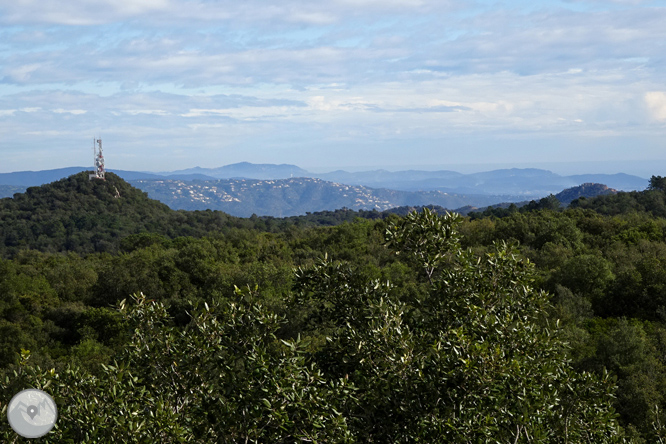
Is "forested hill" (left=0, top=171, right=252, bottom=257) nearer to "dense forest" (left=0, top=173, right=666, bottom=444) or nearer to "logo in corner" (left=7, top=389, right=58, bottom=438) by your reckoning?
"dense forest" (left=0, top=173, right=666, bottom=444)

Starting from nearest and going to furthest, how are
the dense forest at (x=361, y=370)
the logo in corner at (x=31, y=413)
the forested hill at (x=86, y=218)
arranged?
the logo in corner at (x=31, y=413) → the dense forest at (x=361, y=370) → the forested hill at (x=86, y=218)

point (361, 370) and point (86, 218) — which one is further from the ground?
point (361, 370)

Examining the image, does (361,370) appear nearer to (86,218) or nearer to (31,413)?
(31,413)

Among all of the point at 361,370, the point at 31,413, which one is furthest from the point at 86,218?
the point at 361,370

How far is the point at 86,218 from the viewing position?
8644 centimetres

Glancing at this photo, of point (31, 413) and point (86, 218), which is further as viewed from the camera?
point (86, 218)

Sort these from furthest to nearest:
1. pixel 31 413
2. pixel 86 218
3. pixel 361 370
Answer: pixel 86 218 → pixel 361 370 → pixel 31 413

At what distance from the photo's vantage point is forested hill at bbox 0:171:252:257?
258ft

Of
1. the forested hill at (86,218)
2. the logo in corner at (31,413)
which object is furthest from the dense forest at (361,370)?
the forested hill at (86,218)

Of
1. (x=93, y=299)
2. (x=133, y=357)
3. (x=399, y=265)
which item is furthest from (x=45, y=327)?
(x=133, y=357)

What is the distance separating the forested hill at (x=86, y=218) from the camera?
78.6 m

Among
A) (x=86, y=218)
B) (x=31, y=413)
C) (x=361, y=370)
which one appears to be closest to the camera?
(x=31, y=413)

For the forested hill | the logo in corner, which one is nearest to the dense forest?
the logo in corner

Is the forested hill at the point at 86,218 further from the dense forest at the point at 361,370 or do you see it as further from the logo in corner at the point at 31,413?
the logo in corner at the point at 31,413
